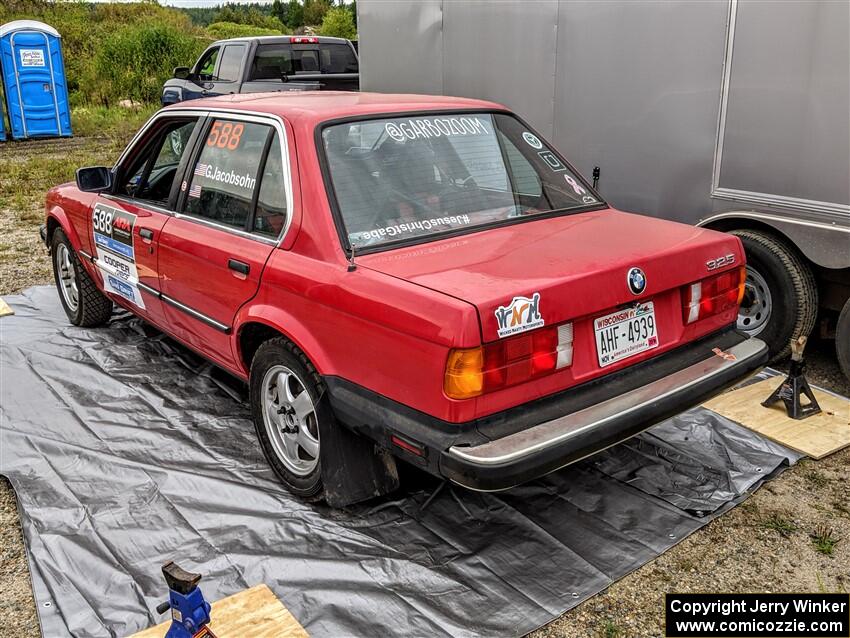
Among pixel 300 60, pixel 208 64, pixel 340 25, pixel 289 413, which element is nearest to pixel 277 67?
pixel 300 60

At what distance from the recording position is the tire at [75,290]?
572 centimetres

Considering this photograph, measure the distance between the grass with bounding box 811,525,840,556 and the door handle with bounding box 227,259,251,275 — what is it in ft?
8.92

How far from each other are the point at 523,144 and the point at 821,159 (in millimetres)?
1781

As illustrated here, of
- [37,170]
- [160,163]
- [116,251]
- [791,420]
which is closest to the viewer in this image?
[791,420]

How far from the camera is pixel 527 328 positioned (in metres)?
2.71

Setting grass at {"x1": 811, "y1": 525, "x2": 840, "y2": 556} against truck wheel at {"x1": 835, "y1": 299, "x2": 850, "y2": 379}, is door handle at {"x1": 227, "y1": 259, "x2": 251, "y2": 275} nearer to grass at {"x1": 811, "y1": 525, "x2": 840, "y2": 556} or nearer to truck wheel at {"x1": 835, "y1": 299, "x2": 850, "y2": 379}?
grass at {"x1": 811, "y1": 525, "x2": 840, "y2": 556}

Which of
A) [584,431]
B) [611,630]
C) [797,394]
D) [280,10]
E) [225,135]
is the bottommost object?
[611,630]

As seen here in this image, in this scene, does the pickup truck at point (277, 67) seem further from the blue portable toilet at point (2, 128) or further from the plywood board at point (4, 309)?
the blue portable toilet at point (2, 128)

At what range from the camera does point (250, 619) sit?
9.30 feet

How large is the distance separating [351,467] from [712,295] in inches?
68.3

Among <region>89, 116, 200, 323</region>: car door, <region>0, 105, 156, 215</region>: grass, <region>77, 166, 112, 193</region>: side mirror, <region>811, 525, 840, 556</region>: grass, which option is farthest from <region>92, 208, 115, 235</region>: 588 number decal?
<region>0, 105, 156, 215</region>: grass

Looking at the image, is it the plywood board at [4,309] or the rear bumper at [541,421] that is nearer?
the rear bumper at [541,421]

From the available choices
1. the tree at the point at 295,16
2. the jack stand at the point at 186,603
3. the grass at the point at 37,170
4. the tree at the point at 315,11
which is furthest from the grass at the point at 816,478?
the tree at the point at 295,16

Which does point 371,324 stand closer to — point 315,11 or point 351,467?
point 351,467
